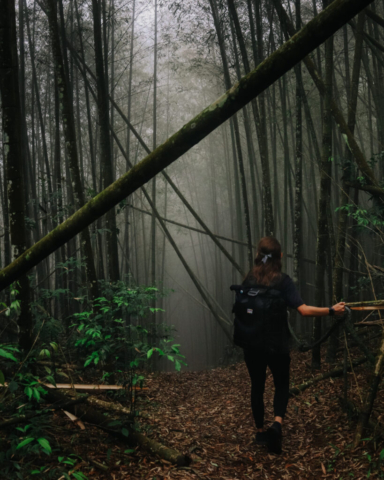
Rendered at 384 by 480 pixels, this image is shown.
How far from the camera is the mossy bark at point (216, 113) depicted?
88 cm

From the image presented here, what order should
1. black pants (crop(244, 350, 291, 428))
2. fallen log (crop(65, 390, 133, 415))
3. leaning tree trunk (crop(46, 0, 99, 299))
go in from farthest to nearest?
leaning tree trunk (crop(46, 0, 99, 299)), fallen log (crop(65, 390, 133, 415)), black pants (crop(244, 350, 291, 428))

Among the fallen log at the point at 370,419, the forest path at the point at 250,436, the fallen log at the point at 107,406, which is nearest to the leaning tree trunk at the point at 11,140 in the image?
the fallen log at the point at 107,406

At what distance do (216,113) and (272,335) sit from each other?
6.15 feet

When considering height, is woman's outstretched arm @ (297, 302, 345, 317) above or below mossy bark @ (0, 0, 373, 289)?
below

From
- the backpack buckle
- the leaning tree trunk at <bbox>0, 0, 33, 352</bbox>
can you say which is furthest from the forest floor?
the leaning tree trunk at <bbox>0, 0, 33, 352</bbox>

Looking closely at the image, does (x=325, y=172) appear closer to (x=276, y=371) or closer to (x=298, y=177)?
(x=298, y=177)

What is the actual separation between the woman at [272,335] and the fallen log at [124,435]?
25.2 inches

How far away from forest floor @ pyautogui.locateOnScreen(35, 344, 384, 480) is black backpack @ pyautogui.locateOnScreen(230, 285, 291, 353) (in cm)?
54

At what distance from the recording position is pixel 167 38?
7.87m

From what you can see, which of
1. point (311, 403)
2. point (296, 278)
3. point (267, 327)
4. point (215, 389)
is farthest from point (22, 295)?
point (296, 278)

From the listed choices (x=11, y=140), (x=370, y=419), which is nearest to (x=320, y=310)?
(x=370, y=419)

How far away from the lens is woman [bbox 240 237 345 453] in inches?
99.1

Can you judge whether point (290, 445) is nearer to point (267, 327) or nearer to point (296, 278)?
point (267, 327)

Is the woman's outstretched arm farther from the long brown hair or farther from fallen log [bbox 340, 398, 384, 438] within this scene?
fallen log [bbox 340, 398, 384, 438]
